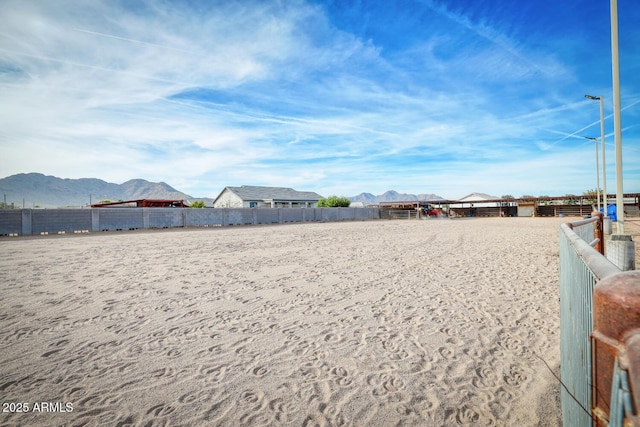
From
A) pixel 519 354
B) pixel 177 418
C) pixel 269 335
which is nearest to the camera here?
pixel 177 418

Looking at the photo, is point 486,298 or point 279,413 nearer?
point 279,413

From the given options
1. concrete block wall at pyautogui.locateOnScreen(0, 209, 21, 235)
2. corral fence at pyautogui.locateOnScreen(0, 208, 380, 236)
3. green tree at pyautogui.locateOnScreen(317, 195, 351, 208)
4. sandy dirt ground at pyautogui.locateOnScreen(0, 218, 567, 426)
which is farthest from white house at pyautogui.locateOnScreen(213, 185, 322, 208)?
sandy dirt ground at pyautogui.locateOnScreen(0, 218, 567, 426)

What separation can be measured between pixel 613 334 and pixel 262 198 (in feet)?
180

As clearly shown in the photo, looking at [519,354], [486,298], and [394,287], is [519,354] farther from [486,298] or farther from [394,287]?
[394,287]

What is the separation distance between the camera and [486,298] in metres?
6.65

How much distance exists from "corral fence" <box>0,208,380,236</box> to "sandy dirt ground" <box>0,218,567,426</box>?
60.1 ft

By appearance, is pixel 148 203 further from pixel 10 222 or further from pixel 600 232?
pixel 600 232

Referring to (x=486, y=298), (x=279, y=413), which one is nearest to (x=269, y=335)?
(x=279, y=413)

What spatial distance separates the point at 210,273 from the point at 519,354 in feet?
25.7

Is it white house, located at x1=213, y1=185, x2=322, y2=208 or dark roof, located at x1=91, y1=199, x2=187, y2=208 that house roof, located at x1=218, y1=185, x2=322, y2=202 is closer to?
white house, located at x1=213, y1=185, x2=322, y2=208

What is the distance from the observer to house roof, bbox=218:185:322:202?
178 ft

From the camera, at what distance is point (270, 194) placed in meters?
56.8

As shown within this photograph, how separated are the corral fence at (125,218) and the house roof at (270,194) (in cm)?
1521

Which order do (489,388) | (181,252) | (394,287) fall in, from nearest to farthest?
1. (489,388)
2. (394,287)
3. (181,252)
